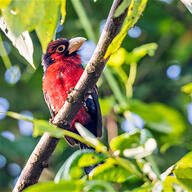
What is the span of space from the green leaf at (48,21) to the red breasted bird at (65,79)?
2.44 metres

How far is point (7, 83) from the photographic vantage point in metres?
5.01

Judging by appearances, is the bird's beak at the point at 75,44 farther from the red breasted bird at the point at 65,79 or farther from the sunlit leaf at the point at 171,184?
the sunlit leaf at the point at 171,184

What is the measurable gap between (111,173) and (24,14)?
451mm

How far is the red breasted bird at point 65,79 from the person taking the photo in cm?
354

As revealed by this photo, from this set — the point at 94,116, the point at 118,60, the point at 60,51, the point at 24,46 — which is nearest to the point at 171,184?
the point at 24,46

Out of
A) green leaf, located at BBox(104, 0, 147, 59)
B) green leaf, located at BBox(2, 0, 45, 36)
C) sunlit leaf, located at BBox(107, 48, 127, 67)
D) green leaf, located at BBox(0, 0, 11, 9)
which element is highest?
green leaf, located at BBox(0, 0, 11, 9)

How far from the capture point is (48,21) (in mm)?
928

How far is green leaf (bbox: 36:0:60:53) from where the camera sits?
36.2 inches

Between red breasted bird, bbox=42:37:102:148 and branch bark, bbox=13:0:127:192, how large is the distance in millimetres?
1362

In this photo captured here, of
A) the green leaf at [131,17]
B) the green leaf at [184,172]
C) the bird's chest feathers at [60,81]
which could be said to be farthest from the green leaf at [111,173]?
the bird's chest feathers at [60,81]

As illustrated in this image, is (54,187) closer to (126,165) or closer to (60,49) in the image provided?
(126,165)

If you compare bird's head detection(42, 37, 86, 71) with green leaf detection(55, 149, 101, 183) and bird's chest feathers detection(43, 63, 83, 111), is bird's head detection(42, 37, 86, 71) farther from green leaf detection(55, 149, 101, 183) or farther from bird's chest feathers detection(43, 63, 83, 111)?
green leaf detection(55, 149, 101, 183)

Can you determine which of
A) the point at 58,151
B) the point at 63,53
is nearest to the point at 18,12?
the point at 63,53

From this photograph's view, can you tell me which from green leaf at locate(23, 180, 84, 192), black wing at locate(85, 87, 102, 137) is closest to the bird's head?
black wing at locate(85, 87, 102, 137)
